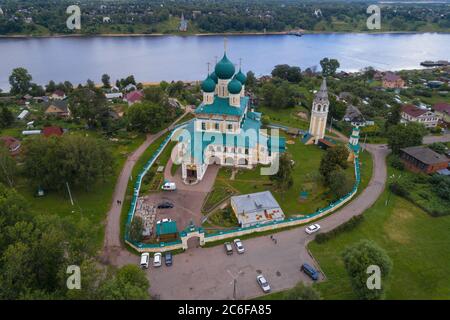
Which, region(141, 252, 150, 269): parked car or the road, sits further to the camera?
region(141, 252, 150, 269): parked car

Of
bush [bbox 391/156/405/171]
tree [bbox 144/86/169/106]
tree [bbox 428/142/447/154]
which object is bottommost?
bush [bbox 391/156/405/171]

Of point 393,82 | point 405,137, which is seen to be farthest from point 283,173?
point 393,82

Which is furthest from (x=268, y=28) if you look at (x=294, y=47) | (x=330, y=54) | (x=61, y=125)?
(x=61, y=125)

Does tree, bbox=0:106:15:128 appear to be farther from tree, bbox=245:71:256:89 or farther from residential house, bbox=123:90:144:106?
tree, bbox=245:71:256:89

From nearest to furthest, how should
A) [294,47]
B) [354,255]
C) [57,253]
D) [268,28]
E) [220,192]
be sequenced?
[57,253], [354,255], [220,192], [294,47], [268,28]

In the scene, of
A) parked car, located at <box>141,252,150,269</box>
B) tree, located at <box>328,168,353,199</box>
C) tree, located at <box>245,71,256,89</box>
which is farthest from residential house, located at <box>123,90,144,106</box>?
tree, located at <box>328,168,353,199</box>

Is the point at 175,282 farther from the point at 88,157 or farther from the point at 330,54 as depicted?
the point at 330,54
